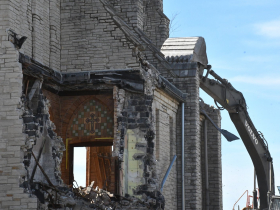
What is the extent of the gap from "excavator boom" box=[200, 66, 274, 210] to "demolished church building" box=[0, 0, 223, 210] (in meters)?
0.99

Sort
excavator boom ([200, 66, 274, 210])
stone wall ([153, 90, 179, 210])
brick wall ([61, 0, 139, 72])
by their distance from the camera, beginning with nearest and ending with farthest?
brick wall ([61, 0, 139, 72])
stone wall ([153, 90, 179, 210])
excavator boom ([200, 66, 274, 210])

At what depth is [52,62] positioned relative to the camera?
21.6m

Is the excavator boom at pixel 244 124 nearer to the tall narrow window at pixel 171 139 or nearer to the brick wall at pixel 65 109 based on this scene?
the tall narrow window at pixel 171 139

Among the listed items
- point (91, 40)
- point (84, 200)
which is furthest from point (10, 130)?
point (91, 40)

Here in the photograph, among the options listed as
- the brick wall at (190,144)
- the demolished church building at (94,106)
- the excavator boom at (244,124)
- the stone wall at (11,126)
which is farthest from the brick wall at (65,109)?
the excavator boom at (244,124)

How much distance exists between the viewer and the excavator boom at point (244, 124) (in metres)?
26.4

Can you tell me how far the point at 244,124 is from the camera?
2664cm

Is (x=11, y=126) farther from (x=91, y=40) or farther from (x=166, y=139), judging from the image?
(x=166, y=139)

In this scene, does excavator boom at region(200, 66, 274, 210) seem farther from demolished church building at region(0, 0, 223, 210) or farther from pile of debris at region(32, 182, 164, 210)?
pile of debris at region(32, 182, 164, 210)

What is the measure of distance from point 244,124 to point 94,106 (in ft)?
23.6

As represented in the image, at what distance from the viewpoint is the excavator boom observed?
26359 mm

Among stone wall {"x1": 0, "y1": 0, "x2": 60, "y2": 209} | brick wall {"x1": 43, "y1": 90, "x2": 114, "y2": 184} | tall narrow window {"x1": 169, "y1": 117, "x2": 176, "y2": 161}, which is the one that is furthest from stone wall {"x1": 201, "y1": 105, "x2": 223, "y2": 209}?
stone wall {"x1": 0, "y1": 0, "x2": 60, "y2": 209}

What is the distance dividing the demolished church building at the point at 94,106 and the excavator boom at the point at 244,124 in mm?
990

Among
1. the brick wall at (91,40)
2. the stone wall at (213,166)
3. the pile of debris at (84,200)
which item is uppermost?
the brick wall at (91,40)
